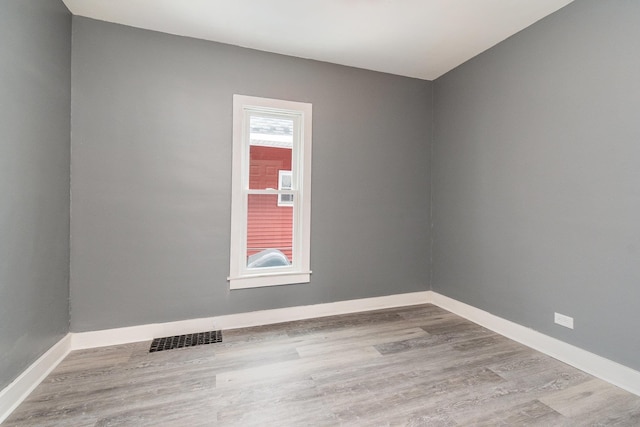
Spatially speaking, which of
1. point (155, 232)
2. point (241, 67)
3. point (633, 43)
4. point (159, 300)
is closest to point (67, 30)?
point (241, 67)

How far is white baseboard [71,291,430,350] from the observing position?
244 cm

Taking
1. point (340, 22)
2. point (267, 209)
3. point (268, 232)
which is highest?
point (340, 22)

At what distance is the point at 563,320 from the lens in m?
2.27

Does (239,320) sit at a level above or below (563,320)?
below

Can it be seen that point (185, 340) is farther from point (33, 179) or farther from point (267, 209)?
point (33, 179)

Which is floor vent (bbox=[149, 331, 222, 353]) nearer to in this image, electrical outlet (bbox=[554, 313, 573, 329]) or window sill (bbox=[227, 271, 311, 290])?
window sill (bbox=[227, 271, 311, 290])

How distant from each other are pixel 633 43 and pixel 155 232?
3.86m

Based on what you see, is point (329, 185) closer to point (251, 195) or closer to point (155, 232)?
point (251, 195)

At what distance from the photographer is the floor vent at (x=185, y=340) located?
2.44m

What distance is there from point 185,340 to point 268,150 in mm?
1969

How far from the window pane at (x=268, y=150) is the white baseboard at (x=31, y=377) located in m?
1.99

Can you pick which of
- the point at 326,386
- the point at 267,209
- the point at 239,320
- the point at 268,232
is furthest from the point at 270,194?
the point at 326,386

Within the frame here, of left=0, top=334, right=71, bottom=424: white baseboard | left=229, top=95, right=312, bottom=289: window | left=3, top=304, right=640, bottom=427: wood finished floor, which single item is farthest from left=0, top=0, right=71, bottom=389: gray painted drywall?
left=229, top=95, right=312, bottom=289: window

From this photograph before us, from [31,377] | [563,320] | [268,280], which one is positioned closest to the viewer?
[31,377]
